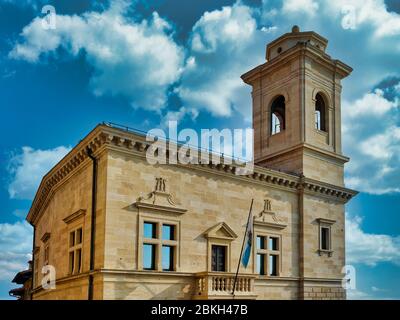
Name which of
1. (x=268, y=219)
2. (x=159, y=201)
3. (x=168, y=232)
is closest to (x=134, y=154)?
(x=159, y=201)

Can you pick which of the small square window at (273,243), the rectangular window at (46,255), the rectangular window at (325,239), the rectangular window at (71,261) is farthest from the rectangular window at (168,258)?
the rectangular window at (325,239)

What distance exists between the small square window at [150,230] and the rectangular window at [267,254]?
6440 millimetres

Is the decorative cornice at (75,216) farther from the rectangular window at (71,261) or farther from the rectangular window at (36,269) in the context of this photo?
the rectangular window at (36,269)

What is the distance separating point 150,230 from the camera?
20531mm

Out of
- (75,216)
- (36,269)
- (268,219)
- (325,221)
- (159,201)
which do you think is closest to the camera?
(159,201)

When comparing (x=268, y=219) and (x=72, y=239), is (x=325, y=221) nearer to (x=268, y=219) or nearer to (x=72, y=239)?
(x=268, y=219)

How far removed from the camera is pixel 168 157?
2150 centimetres

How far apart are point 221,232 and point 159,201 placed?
12.8 ft

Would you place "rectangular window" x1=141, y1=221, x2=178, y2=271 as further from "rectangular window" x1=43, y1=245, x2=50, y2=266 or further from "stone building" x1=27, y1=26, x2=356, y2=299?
"rectangular window" x1=43, y1=245, x2=50, y2=266

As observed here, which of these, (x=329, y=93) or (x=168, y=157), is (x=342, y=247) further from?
(x=168, y=157)

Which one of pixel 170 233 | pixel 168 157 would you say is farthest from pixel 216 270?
pixel 168 157

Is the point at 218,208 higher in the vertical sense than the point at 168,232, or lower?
higher

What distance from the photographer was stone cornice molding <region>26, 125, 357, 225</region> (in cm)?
1981

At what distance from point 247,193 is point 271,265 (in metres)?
4.12
